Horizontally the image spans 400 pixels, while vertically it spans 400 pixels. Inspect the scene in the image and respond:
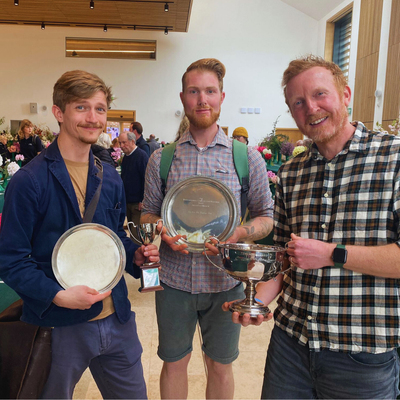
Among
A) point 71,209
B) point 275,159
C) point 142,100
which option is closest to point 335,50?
point 142,100

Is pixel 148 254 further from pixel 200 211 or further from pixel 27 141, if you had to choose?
pixel 27 141

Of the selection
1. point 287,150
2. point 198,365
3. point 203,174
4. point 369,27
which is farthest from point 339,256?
point 369,27

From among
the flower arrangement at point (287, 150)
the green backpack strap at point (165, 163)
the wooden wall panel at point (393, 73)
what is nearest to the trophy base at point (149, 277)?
the green backpack strap at point (165, 163)

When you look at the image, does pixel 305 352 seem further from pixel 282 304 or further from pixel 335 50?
pixel 335 50

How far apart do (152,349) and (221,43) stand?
1329cm

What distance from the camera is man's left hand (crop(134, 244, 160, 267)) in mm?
1590

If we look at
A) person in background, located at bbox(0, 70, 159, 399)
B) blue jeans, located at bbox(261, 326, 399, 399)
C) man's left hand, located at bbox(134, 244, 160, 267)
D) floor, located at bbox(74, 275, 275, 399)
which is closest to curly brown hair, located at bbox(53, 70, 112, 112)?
person in background, located at bbox(0, 70, 159, 399)

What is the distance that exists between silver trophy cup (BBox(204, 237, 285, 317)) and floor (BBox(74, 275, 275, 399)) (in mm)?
1412

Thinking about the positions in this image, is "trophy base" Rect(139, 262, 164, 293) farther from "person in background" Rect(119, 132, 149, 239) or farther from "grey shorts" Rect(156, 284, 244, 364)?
"person in background" Rect(119, 132, 149, 239)

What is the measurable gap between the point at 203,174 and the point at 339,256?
84 cm

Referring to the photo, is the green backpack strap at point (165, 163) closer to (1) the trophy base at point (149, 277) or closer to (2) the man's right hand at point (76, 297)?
(1) the trophy base at point (149, 277)

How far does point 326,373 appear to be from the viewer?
1284 mm

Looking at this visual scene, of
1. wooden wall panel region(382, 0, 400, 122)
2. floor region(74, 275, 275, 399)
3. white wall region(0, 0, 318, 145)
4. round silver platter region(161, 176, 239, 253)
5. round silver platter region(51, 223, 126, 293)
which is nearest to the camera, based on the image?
round silver platter region(51, 223, 126, 293)

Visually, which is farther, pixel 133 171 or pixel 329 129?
pixel 133 171
